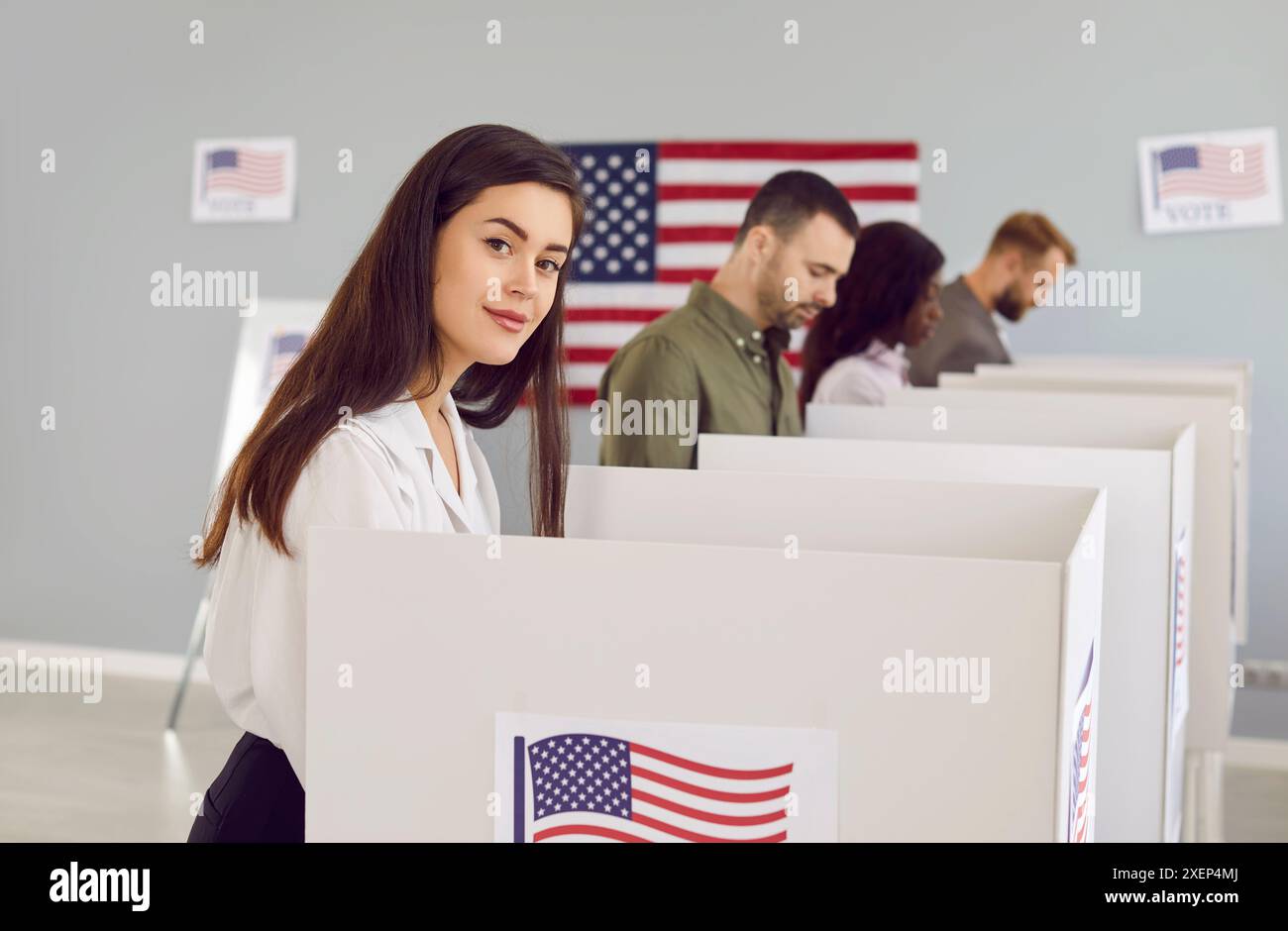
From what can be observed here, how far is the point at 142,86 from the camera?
16.8ft

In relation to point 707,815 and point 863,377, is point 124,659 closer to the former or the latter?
point 863,377

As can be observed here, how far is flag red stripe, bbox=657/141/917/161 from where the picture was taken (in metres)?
4.50

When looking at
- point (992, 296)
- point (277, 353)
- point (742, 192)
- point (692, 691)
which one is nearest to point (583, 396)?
point (742, 192)

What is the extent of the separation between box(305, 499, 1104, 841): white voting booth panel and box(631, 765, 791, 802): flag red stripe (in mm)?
34

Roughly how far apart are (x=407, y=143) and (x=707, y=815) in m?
4.34

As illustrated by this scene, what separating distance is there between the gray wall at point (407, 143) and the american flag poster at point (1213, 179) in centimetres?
5

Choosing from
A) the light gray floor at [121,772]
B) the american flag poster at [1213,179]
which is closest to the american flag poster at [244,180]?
the light gray floor at [121,772]

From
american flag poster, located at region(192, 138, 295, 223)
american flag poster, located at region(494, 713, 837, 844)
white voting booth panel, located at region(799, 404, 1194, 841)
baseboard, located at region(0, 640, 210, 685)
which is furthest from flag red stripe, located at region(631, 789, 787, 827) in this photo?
baseboard, located at region(0, 640, 210, 685)

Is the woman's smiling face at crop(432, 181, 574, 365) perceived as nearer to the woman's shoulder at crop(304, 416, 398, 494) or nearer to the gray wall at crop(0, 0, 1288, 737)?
the woman's shoulder at crop(304, 416, 398, 494)

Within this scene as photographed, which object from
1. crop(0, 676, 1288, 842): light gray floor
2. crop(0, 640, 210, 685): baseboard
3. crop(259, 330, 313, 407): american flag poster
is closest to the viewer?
crop(0, 676, 1288, 842): light gray floor

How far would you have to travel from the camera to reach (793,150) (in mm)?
4590

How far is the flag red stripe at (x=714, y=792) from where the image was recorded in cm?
84
